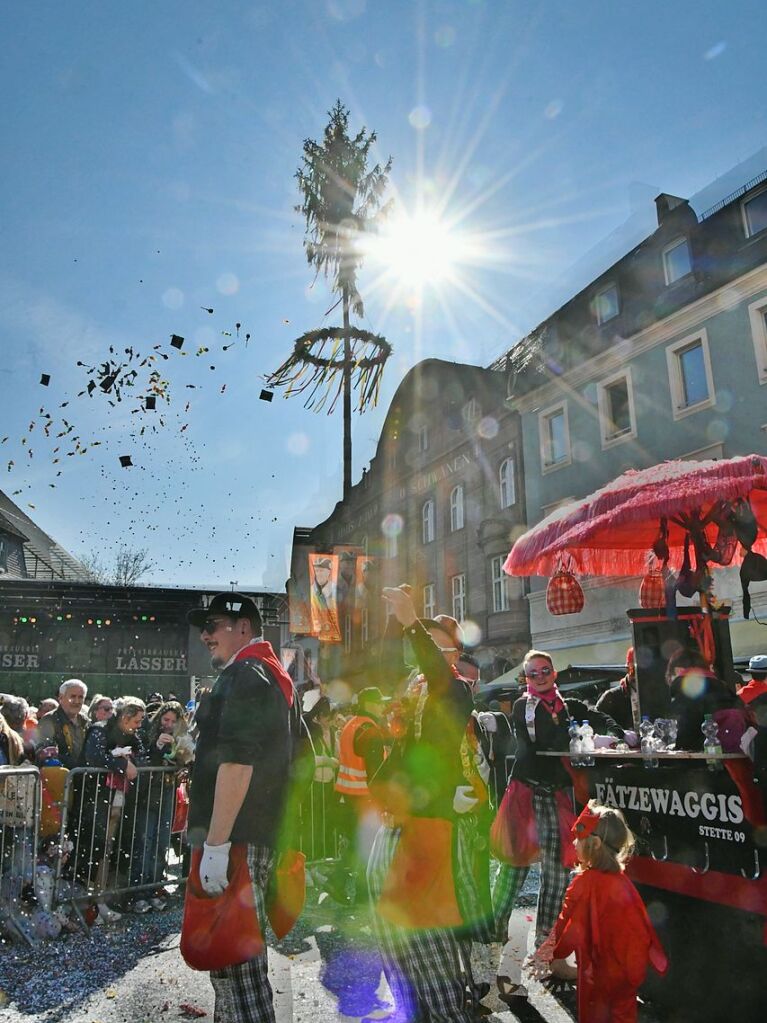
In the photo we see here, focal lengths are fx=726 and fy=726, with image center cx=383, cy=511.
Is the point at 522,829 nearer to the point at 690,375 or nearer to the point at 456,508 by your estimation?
the point at 690,375

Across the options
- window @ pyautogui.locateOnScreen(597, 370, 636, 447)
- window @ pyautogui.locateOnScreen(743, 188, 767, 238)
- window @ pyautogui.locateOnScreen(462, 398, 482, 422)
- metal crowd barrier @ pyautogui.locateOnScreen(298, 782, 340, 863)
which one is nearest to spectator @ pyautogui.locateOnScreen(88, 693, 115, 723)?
metal crowd barrier @ pyautogui.locateOnScreen(298, 782, 340, 863)

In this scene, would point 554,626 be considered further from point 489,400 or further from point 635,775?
point 635,775

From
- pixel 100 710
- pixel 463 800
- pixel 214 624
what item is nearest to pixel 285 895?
pixel 463 800

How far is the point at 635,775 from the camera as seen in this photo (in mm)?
4539

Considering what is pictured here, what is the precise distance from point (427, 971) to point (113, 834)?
4760 mm

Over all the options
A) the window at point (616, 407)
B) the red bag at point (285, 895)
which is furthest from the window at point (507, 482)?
the red bag at point (285, 895)

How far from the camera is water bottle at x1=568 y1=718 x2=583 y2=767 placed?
4867 millimetres

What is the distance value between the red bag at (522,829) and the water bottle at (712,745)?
1224mm

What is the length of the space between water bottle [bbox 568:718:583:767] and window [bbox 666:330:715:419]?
12.2 m

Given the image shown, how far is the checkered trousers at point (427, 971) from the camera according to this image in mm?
3186

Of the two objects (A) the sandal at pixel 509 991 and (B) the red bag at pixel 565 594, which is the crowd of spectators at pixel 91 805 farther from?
(B) the red bag at pixel 565 594

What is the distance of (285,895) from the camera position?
3098 mm

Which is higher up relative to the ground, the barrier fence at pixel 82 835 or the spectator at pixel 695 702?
the spectator at pixel 695 702

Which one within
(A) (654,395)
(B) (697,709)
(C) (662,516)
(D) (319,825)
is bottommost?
(D) (319,825)
